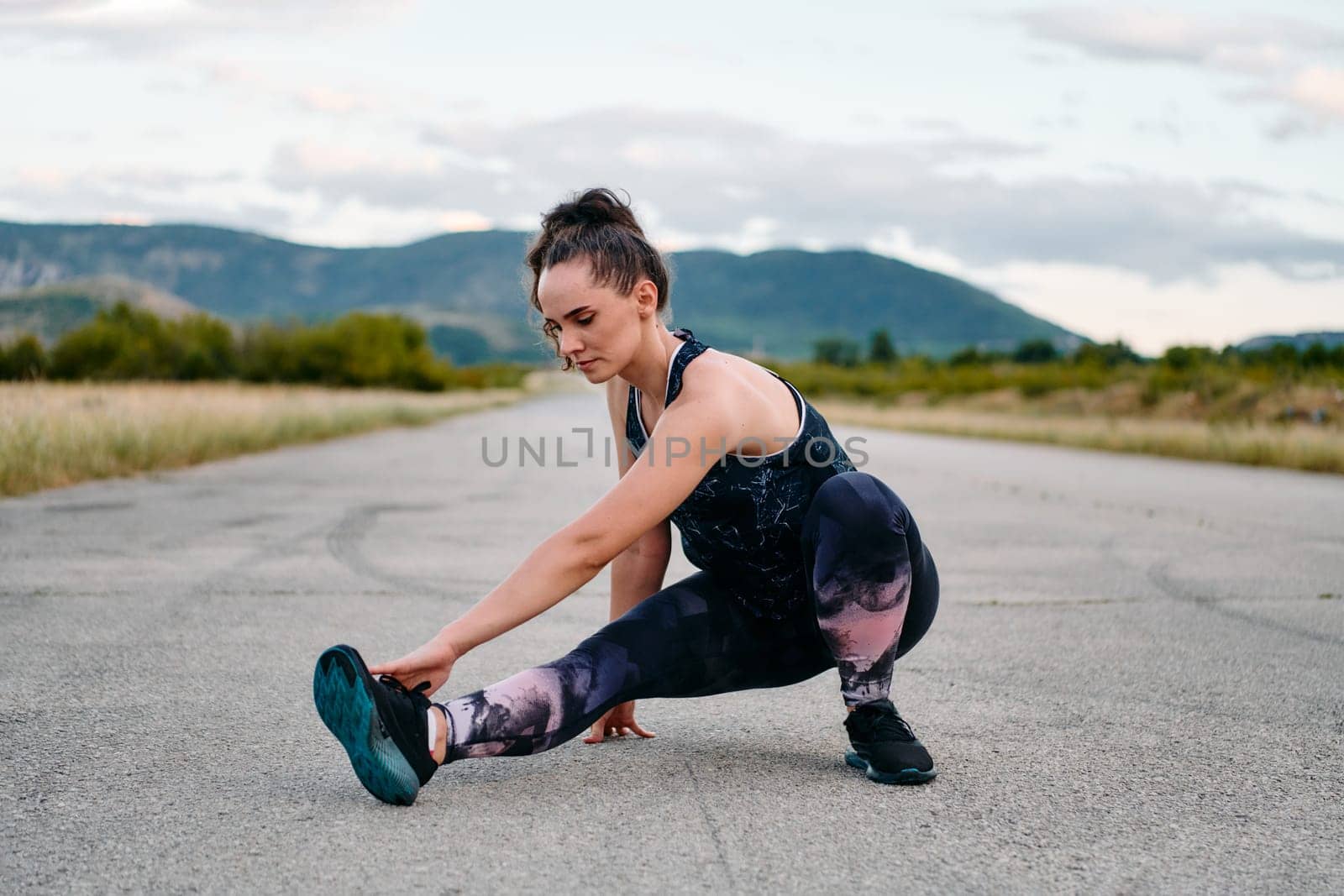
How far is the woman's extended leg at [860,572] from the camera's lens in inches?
111

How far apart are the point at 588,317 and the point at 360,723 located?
935mm

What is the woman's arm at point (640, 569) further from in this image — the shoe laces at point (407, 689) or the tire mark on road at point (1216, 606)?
the tire mark on road at point (1216, 606)

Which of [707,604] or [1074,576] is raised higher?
[707,604]

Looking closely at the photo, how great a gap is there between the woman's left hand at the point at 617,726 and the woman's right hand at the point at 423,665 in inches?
28.9

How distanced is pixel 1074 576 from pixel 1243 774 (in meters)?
3.61

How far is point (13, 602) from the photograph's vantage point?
17.2 ft

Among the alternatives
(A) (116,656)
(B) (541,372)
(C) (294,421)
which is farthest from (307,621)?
(B) (541,372)

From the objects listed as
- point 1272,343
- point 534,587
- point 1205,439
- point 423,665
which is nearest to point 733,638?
point 534,587

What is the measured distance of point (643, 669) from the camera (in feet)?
9.55

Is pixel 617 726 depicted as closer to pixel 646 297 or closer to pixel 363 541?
pixel 646 297

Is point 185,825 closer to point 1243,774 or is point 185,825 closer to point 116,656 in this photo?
point 116,656

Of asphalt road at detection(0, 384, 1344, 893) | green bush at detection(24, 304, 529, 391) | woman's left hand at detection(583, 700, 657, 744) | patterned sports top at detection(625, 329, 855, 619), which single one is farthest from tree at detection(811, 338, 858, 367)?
patterned sports top at detection(625, 329, 855, 619)

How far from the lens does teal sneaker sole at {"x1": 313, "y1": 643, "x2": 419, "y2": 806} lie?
96.1 inches

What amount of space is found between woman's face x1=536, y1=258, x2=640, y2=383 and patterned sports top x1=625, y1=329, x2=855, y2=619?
0.13 metres
